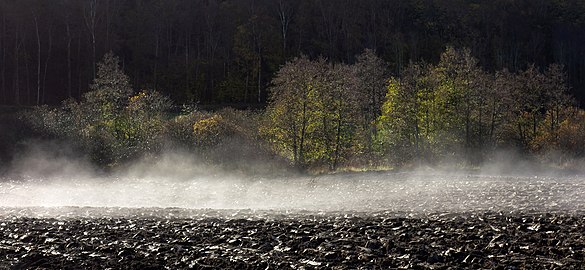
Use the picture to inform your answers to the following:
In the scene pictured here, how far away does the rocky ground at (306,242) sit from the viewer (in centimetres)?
1524

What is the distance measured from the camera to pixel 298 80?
47.2 m

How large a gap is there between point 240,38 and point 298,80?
53.5 metres

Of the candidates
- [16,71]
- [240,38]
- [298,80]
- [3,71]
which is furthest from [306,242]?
[240,38]

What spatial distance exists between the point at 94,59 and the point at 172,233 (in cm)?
7256

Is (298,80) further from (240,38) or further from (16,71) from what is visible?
(16,71)

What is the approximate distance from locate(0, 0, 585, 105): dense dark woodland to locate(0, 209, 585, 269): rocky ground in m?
65.1

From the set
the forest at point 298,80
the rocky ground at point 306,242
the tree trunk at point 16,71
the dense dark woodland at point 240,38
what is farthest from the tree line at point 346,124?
the dense dark woodland at point 240,38

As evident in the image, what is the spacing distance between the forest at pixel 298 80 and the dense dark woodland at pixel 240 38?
0.31 metres

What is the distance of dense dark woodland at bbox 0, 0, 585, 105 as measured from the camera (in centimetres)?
8719

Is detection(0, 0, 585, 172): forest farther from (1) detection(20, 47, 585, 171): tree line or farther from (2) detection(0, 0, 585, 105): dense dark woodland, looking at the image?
(2) detection(0, 0, 585, 105): dense dark woodland

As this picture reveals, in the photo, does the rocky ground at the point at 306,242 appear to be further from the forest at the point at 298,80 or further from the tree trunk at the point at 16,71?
the tree trunk at the point at 16,71

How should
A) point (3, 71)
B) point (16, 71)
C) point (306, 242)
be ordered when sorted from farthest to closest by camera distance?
point (16, 71)
point (3, 71)
point (306, 242)

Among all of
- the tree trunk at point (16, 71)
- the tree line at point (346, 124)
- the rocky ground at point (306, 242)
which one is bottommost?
the rocky ground at point (306, 242)

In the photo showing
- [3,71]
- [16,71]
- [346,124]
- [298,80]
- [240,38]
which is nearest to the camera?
[298,80]
